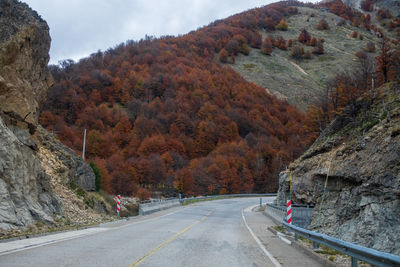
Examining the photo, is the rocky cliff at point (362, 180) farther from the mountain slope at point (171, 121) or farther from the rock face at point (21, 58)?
the mountain slope at point (171, 121)

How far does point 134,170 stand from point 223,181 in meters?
19.1

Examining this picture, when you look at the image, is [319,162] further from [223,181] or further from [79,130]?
[79,130]

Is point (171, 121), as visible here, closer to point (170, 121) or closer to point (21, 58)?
point (170, 121)

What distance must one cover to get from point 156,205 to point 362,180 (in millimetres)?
19286

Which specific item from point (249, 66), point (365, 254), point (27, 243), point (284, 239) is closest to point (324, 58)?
point (249, 66)

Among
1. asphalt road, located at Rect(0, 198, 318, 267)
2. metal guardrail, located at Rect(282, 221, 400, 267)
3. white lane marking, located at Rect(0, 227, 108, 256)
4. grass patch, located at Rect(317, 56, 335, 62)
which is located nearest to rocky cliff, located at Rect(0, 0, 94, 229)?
white lane marking, located at Rect(0, 227, 108, 256)

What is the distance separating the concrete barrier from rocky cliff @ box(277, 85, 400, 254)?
11388 mm

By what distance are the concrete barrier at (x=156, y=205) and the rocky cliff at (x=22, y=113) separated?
9.03 m

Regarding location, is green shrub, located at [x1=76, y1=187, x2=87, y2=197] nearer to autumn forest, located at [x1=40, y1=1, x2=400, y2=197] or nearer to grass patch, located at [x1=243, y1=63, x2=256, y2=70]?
autumn forest, located at [x1=40, y1=1, x2=400, y2=197]

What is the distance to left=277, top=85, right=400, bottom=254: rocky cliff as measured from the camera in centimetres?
1347

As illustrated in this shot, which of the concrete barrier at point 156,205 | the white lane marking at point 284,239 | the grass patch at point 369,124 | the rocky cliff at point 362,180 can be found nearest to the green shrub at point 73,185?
the concrete barrier at point 156,205

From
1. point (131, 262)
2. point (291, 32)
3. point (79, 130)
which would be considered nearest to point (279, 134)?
point (79, 130)

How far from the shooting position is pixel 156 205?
31109mm

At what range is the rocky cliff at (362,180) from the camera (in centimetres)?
1347
